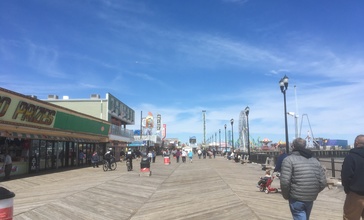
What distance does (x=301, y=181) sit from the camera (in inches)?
182

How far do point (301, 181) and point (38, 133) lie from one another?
729 inches

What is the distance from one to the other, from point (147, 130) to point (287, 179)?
66906 mm

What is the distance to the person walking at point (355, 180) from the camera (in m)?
5.09

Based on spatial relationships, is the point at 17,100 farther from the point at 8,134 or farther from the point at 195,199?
the point at 195,199

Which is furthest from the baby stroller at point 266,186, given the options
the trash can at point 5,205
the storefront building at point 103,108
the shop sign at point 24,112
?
the storefront building at point 103,108

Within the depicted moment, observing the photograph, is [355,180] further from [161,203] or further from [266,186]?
[266,186]

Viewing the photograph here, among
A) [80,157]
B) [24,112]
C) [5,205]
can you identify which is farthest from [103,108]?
[5,205]

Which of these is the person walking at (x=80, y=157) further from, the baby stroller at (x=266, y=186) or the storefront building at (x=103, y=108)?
the baby stroller at (x=266, y=186)

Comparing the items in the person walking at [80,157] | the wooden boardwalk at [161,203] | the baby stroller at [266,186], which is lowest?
the wooden boardwalk at [161,203]

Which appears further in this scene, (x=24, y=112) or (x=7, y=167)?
(x=24, y=112)

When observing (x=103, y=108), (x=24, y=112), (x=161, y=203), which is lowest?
(x=161, y=203)

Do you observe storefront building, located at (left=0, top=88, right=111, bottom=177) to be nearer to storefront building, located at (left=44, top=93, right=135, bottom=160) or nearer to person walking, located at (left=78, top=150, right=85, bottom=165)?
person walking, located at (left=78, top=150, right=85, bottom=165)

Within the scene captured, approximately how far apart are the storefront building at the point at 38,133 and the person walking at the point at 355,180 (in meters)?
15.4

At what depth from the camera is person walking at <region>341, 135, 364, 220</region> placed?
509 centimetres
